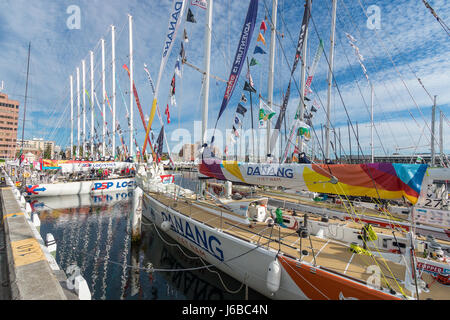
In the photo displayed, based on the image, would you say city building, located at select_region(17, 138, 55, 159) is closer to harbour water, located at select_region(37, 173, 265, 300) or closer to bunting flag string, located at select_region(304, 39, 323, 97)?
harbour water, located at select_region(37, 173, 265, 300)

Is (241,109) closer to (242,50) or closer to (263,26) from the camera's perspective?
(242,50)

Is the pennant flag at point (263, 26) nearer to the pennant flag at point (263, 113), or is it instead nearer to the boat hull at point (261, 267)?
the pennant flag at point (263, 113)

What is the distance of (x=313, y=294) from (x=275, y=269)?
2.85ft

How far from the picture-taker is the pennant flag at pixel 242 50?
29.6ft

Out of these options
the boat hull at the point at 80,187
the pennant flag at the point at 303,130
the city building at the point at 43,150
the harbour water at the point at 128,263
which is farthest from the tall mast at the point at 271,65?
the city building at the point at 43,150

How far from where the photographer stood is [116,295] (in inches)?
236

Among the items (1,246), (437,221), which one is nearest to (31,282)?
(1,246)

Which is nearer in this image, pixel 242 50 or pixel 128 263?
pixel 128 263

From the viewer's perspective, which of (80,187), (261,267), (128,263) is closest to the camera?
(261,267)

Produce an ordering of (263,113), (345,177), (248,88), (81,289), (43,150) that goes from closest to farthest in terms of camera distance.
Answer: (81,289), (345,177), (263,113), (248,88), (43,150)

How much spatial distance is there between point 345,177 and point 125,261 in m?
8.40

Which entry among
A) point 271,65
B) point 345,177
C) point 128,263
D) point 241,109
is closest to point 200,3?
point 271,65

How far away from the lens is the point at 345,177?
18.7ft

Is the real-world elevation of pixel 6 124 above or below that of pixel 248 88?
above
